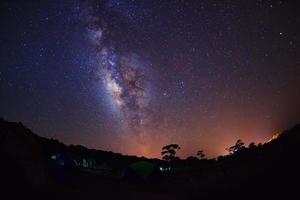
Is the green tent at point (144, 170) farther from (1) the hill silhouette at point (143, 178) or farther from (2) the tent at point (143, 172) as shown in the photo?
(1) the hill silhouette at point (143, 178)

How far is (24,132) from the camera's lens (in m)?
17.9

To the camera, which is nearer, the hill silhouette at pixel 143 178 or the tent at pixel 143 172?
the hill silhouette at pixel 143 178

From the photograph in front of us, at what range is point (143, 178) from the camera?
24.9 m

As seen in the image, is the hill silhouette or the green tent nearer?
the hill silhouette

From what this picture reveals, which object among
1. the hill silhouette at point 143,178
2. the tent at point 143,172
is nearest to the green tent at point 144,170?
the tent at point 143,172

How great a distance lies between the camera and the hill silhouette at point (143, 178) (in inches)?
617

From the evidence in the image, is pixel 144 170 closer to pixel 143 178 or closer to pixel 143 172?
pixel 143 172

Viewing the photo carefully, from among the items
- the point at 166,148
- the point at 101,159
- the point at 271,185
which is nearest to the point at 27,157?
the point at 271,185

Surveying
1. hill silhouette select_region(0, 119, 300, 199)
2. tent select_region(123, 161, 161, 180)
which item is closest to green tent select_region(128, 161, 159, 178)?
tent select_region(123, 161, 161, 180)

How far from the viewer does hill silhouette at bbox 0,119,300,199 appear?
15.7 m

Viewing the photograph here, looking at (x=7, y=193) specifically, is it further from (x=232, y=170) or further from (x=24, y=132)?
(x=232, y=170)

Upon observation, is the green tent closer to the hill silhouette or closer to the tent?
the tent

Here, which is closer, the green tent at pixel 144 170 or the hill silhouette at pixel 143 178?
the hill silhouette at pixel 143 178

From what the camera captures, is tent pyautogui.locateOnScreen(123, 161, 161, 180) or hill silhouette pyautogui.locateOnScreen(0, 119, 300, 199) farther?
tent pyautogui.locateOnScreen(123, 161, 161, 180)
